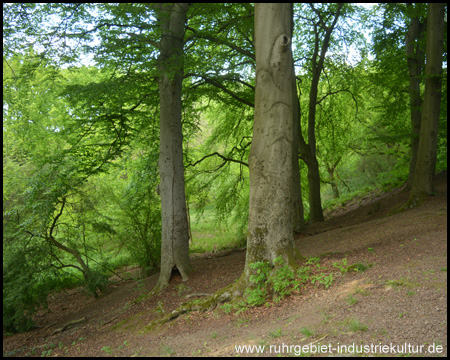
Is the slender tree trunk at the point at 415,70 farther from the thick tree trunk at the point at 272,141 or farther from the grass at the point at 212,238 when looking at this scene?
the thick tree trunk at the point at 272,141

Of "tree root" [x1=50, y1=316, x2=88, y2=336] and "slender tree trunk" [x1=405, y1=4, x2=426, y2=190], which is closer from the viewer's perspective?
"tree root" [x1=50, y1=316, x2=88, y2=336]

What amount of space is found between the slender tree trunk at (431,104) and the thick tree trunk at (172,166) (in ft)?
20.8

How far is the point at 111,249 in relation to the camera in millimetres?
12562

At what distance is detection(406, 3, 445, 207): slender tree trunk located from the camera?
381 inches

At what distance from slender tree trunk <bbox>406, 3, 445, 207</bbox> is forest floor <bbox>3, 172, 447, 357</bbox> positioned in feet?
1.74

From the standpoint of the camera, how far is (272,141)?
238 inches

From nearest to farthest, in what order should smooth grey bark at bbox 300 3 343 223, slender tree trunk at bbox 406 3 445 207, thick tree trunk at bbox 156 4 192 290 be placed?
thick tree trunk at bbox 156 4 192 290, slender tree trunk at bbox 406 3 445 207, smooth grey bark at bbox 300 3 343 223

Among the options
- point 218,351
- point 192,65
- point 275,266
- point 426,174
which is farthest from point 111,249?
point 426,174

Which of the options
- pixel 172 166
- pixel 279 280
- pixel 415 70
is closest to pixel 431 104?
pixel 415 70

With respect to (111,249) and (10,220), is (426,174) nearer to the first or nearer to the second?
(111,249)

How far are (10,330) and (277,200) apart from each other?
7.78m

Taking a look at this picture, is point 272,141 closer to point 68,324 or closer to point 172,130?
point 172,130

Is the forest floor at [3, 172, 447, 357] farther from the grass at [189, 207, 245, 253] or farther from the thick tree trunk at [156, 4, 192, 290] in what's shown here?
the grass at [189, 207, 245, 253]

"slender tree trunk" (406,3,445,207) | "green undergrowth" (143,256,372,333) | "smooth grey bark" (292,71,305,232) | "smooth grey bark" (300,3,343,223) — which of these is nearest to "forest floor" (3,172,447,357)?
"green undergrowth" (143,256,372,333)
